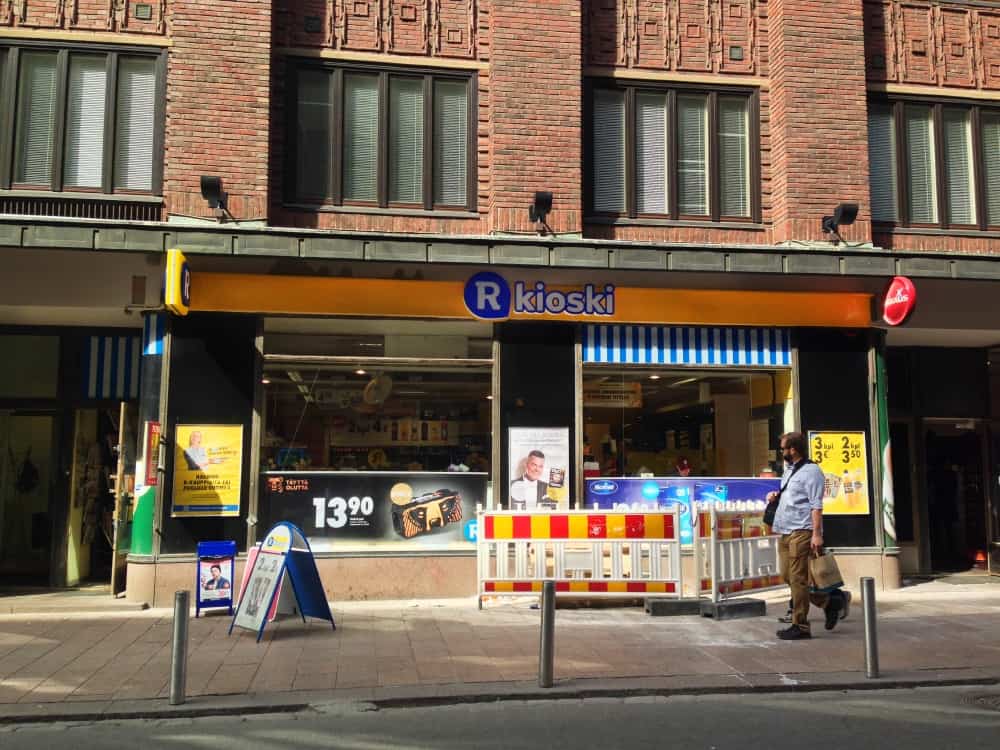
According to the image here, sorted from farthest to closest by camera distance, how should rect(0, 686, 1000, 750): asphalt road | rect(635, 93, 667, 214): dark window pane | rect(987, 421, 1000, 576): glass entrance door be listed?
1. rect(987, 421, 1000, 576): glass entrance door
2. rect(635, 93, 667, 214): dark window pane
3. rect(0, 686, 1000, 750): asphalt road

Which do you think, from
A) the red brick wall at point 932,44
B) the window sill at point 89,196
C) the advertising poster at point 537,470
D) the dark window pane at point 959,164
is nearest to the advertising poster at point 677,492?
the advertising poster at point 537,470

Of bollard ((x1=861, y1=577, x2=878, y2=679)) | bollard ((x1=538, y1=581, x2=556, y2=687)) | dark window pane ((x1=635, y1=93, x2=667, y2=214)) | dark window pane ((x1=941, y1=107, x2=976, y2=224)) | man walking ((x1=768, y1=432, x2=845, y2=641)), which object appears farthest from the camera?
dark window pane ((x1=941, y1=107, x2=976, y2=224))

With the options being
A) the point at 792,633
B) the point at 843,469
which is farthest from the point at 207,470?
the point at 843,469

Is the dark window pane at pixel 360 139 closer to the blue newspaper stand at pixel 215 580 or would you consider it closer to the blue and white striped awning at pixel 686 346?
the blue and white striped awning at pixel 686 346

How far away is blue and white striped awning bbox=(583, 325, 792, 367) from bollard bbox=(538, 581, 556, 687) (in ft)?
17.1

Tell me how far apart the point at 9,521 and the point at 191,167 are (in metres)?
5.37

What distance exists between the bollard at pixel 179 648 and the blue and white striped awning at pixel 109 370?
20.5 ft

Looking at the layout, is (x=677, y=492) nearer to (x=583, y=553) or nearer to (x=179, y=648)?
(x=583, y=553)

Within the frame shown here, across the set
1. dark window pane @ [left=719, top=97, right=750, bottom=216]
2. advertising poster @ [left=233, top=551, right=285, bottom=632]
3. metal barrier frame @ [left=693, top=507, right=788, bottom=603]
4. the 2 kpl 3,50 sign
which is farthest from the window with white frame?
metal barrier frame @ [left=693, top=507, right=788, bottom=603]

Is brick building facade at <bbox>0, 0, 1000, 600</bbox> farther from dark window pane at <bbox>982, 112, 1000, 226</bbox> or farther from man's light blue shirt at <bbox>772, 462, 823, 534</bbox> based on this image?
man's light blue shirt at <bbox>772, 462, 823, 534</bbox>

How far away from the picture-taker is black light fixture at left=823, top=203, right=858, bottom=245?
11453 mm

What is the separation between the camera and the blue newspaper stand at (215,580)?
31.6 feet

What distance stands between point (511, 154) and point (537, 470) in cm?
402

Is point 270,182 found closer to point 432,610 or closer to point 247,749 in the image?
point 432,610
